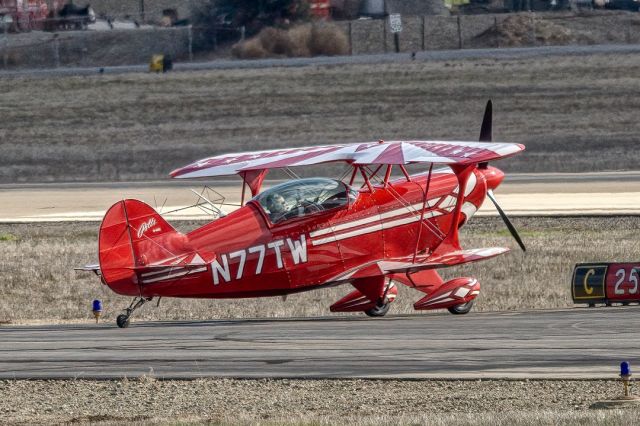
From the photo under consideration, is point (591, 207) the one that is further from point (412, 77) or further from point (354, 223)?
point (412, 77)

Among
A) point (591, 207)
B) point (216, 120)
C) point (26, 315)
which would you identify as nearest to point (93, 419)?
point (26, 315)

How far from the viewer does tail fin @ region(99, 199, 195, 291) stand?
655 inches

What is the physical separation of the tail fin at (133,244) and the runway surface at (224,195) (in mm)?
13655

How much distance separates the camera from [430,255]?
1908cm

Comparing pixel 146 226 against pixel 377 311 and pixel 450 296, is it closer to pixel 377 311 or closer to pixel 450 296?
pixel 377 311

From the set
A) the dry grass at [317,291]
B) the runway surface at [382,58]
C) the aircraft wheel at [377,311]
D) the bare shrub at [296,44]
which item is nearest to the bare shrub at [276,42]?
the bare shrub at [296,44]

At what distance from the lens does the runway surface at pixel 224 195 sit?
3344 cm

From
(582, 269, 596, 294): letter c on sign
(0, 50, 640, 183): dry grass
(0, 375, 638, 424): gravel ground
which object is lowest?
(0, 50, 640, 183): dry grass

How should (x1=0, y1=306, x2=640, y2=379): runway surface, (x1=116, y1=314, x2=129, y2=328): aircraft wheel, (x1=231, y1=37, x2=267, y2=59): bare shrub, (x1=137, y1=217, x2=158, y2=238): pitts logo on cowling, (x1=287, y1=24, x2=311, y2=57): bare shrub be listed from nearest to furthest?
1. (x1=0, y1=306, x2=640, y2=379): runway surface
2. (x1=137, y1=217, x2=158, y2=238): pitts logo on cowling
3. (x1=116, y1=314, x2=129, y2=328): aircraft wheel
4. (x1=231, y1=37, x2=267, y2=59): bare shrub
5. (x1=287, y1=24, x2=311, y2=57): bare shrub

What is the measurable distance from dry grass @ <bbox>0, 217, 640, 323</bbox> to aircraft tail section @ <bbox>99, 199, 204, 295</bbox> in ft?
10.6

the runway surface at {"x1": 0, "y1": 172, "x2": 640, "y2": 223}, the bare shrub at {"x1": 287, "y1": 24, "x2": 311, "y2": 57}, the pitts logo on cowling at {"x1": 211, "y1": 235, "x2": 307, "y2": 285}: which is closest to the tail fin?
the pitts logo on cowling at {"x1": 211, "y1": 235, "x2": 307, "y2": 285}

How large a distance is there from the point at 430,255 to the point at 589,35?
55.4 m

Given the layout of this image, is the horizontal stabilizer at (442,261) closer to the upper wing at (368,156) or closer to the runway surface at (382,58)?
the upper wing at (368,156)

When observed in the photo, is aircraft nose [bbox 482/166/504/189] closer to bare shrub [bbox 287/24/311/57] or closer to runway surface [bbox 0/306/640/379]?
runway surface [bbox 0/306/640/379]
